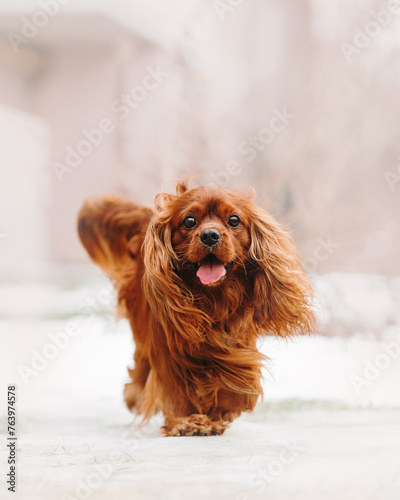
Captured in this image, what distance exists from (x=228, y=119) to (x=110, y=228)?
168 cm

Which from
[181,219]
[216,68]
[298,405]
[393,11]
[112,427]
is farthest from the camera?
[216,68]

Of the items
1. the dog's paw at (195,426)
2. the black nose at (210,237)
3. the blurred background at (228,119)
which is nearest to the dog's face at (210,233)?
the black nose at (210,237)

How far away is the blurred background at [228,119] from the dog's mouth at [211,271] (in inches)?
70.5

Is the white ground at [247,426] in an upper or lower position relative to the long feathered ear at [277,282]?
lower

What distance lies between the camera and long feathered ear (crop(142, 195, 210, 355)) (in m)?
2.56

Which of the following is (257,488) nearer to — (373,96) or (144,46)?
(373,96)

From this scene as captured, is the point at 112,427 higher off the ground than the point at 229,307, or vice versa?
the point at 229,307

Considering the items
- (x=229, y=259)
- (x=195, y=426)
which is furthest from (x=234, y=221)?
(x=195, y=426)

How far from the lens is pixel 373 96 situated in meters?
4.53

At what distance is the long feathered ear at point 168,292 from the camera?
2559 mm

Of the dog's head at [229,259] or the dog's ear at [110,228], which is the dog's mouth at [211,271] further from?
the dog's ear at [110,228]

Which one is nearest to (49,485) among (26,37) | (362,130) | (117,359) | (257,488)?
(257,488)

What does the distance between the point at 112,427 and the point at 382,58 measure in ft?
10.2

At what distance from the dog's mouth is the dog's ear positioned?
2.74 ft
